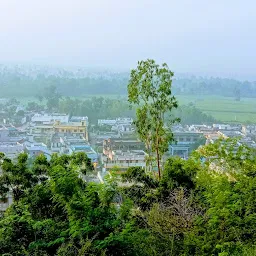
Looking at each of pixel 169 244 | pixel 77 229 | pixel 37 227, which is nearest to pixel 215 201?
pixel 169 244

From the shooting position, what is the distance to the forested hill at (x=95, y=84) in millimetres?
15008

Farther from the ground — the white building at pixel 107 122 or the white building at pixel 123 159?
the white building at pixel 107 122

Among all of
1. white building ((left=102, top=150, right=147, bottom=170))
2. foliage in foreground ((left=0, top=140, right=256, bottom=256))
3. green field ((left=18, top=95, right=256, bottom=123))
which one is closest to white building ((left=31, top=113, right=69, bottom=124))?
green field ((left=18, top=95, right=256, bottom=123))

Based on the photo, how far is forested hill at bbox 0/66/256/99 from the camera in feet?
49.2

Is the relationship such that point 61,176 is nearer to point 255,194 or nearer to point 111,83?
point 255,194

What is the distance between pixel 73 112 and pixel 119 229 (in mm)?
8624

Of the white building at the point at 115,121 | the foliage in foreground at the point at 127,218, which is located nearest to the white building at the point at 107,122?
the white building at the point at 115,121

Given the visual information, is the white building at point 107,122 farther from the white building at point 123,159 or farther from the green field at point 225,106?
the white building at point 123,159

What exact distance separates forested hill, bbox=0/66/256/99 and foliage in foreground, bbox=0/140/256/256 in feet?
32.4

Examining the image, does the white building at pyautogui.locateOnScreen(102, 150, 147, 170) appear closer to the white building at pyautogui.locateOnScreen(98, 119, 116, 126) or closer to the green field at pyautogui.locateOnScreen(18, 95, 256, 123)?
the white building at pyautogui.locateOnScreen(98, 119, 116, 126)

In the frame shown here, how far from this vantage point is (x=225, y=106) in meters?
14.1

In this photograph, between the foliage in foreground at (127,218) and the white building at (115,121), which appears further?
the white building at (115,121)

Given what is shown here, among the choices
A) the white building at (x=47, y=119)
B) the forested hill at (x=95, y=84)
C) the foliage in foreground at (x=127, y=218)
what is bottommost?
the foliage in foreground at (x=127, y=218)

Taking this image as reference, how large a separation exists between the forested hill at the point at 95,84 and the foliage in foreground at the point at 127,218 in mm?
9876
